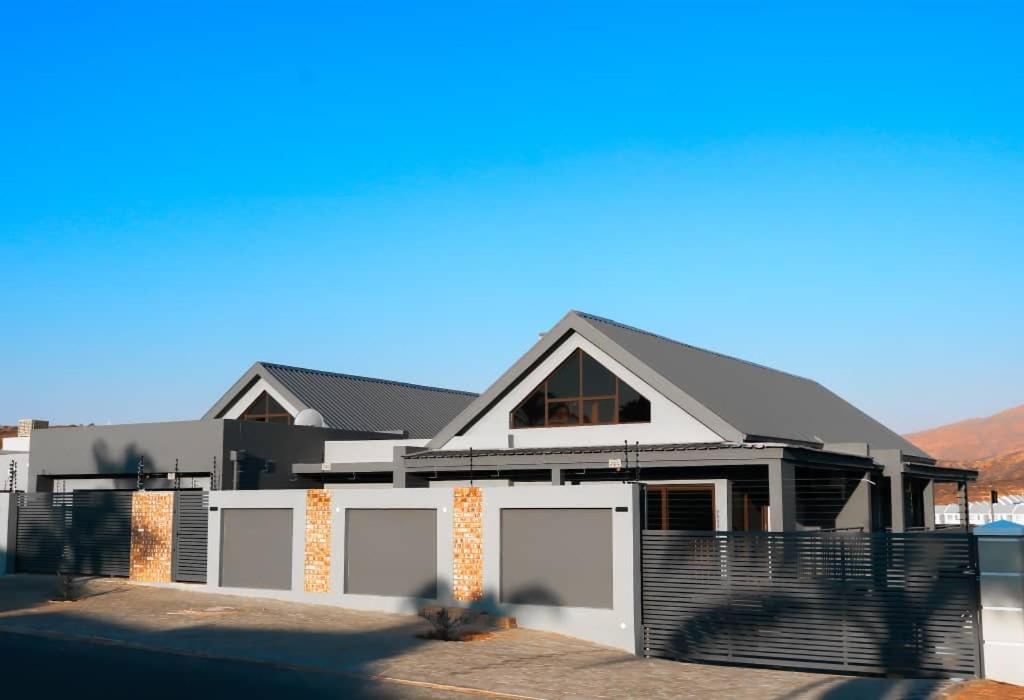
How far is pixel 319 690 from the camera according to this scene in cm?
1280

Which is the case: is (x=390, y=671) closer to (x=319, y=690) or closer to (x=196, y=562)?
(x=319, y=690)

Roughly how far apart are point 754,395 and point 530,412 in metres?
6.73

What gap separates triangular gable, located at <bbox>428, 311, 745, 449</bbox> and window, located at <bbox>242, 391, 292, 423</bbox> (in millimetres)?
9108

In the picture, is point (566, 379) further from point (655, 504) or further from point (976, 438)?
point (976, 438)

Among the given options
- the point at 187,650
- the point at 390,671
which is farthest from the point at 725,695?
the point at 187,650

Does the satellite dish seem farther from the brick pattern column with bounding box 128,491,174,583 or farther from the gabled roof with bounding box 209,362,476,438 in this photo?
the brick pattern column with bounding box 128,491,174,583

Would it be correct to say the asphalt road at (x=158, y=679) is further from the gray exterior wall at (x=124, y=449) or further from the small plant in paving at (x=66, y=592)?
the gray exterior wall at (x=124, y=449)

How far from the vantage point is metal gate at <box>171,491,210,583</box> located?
22.6m

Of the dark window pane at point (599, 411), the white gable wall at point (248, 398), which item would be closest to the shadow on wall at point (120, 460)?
the white gable wall at point (248, 398)

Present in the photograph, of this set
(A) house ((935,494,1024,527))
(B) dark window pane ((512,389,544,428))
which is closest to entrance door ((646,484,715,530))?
(B) dark window pane ((512,389,544,428))

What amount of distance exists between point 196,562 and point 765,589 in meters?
12.7

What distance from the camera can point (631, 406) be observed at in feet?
81.2

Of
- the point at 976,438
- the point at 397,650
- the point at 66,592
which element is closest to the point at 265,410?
the point at 66,592

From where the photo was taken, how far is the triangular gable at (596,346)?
23.5m
